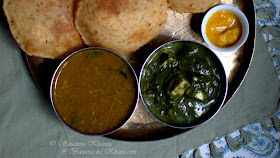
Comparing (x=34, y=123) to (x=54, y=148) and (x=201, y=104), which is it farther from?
(x=201, y=104)

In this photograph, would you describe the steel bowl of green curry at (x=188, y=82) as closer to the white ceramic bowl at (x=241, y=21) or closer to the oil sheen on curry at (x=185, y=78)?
the oil sheen on curry at (x=185, y=78)

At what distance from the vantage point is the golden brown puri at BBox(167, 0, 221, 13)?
8.34 ft

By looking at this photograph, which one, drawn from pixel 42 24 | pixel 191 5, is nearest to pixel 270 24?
pixel 191 5

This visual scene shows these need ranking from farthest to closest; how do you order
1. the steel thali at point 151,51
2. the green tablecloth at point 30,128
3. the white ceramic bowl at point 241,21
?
the green tablecloth at point 30,128 < the steel thali at point 151,51 < the white ceramic bowl at point 241,21

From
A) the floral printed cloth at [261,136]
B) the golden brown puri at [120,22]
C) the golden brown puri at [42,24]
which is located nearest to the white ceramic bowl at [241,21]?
the golden brown puri at [120,22]

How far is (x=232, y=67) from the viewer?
281 cm

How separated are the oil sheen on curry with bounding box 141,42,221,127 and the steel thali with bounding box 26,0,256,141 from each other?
29cm

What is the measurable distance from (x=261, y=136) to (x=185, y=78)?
1476 millimetres

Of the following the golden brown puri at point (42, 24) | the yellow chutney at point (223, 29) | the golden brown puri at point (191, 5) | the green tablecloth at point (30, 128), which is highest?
the golden brown puri at point (191, 5)

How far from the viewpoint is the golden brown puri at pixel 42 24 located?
2.41 meters

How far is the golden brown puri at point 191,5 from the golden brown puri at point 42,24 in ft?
3.43

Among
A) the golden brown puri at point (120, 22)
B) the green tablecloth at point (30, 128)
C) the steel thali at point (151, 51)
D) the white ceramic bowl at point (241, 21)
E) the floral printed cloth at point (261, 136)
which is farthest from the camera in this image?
the floral printed cloth at point (261, 136)

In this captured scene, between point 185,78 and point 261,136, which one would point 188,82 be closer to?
point 185,78

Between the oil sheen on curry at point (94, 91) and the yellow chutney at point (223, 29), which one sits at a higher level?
the yellow chutney at point (223, 29)
